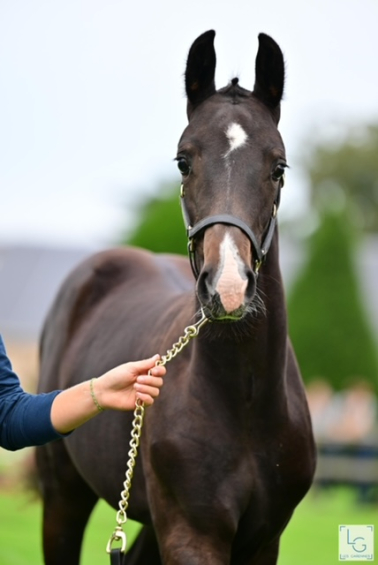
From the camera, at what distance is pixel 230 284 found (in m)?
3.53

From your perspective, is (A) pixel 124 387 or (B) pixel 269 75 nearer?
(A) pixel 124 387

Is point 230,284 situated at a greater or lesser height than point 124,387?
greater

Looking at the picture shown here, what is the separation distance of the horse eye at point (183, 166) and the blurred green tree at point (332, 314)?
642 inches

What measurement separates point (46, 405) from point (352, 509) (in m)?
9.46

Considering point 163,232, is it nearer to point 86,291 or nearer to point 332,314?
point 332,314

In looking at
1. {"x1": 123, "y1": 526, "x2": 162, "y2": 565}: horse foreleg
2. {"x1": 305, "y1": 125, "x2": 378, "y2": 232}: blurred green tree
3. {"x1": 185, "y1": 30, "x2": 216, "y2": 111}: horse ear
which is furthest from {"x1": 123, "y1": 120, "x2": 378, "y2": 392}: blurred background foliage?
{"x1": 305, "y1": 125, "x2": 378, "y2": 232}: blurred green tree

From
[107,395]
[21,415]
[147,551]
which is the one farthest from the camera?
[147,551]

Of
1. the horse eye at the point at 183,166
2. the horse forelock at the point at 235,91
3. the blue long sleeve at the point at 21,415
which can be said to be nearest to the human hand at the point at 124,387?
the blue long sleeve at the point at 21,415

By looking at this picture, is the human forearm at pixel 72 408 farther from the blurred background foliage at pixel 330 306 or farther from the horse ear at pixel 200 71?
the blurred background foliage at pixel 330 306

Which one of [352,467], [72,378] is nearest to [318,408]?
[352,467]

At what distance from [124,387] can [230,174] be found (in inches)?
37.6

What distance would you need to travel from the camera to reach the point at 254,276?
366cm

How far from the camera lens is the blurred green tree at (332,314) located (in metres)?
20.5

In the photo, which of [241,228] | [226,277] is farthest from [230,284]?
[241,228]
